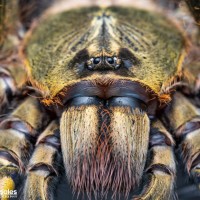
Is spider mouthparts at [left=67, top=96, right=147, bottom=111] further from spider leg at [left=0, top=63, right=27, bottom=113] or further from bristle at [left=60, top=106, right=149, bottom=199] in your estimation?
spider leg at [left=0, top=63, right=27, bottom=113]

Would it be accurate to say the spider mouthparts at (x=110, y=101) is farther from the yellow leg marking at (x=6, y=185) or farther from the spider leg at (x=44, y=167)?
the yellow leg marking at (x=6, y=185)

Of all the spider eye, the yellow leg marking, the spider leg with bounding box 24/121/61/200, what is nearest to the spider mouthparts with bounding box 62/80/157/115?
the spider eye

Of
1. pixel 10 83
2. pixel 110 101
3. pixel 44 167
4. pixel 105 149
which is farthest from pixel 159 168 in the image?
pixel 10 83

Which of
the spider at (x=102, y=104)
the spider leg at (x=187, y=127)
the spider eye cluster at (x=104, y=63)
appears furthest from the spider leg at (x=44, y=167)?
the spider leg at (x=187, y=127)

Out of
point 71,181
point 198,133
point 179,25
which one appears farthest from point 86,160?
point 179,25

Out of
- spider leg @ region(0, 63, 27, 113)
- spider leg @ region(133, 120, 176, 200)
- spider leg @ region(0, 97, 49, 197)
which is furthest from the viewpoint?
spider leg @ region(0, 63, 27, 113)

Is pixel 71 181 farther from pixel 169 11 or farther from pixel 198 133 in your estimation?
pixel 169 11

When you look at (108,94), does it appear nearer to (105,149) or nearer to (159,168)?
(105,149)
